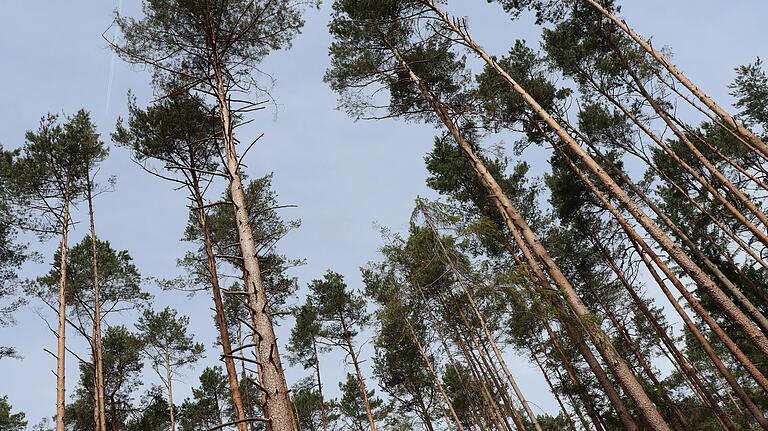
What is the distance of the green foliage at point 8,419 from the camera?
1947 cm

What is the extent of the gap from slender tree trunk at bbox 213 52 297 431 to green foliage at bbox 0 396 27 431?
21.8 m

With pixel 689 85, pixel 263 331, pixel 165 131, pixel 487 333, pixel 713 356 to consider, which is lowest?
pixel 713 356

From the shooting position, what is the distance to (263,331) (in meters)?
4.54

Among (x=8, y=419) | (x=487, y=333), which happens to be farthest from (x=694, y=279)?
(x=8, y=419)

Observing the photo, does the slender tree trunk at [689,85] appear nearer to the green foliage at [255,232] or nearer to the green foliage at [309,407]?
the green foliage at [255,232]

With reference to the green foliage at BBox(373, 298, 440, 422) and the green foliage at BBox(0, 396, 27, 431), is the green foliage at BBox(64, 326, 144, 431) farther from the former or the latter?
the green foliage at BBox(373, 298, 440, 422)

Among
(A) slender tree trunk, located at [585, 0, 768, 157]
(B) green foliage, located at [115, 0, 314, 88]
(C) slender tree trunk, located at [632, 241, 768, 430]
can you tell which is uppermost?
(B) green foliage, located at [115, 0, 314, 88]

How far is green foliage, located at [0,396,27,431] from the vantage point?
19469mm

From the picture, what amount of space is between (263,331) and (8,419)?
23.7 metres

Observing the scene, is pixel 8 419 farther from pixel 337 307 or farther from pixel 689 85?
pixel 689 85

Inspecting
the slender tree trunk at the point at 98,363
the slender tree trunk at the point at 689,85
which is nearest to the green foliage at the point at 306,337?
the slender tree trunk at the point at 98,363

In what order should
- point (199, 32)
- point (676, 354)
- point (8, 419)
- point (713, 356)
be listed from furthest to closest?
1. point (8, 419)
2. point (676, 354)
3. point (713, 356)
4. point (199, 32)

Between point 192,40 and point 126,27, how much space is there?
124 cm

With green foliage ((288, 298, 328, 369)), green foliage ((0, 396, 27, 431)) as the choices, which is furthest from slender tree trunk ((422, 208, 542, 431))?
green foliage ((0, 396, 27, 431))
